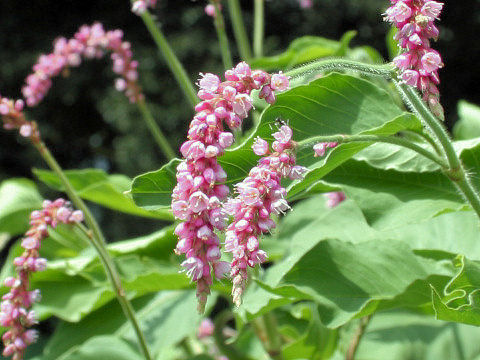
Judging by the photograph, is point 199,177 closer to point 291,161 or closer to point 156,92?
point 291,161

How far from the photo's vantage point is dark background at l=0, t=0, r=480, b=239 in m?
4.39

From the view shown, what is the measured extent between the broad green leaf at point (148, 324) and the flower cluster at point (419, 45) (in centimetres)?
70

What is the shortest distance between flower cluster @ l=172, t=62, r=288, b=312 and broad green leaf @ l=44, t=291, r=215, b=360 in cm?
64

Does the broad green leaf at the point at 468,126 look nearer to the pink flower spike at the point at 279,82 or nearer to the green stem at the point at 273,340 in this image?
the green stem at the point at 273,340

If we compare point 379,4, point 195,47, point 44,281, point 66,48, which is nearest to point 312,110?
point 44,281

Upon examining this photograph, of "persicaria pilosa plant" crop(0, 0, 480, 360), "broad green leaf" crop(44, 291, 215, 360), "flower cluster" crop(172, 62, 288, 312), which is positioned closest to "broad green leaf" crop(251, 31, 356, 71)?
"persicaria pilosa plant" crop(0, 0, 480, 360)

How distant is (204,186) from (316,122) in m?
0.25

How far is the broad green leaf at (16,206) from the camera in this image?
5.11 ft

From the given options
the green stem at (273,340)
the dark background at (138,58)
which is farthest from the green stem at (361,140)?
the dark background at (138,58)

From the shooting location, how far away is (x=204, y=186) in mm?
594

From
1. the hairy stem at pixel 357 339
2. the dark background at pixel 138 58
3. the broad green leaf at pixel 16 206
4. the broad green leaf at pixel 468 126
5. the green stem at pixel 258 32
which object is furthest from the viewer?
the dark background at pixel 138 58

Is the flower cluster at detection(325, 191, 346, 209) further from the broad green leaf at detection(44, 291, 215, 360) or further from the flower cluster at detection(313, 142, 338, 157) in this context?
the flower cluster at detection(313, 142, 338, 157)

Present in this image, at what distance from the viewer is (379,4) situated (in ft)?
15.4

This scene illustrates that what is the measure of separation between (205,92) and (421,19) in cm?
20
